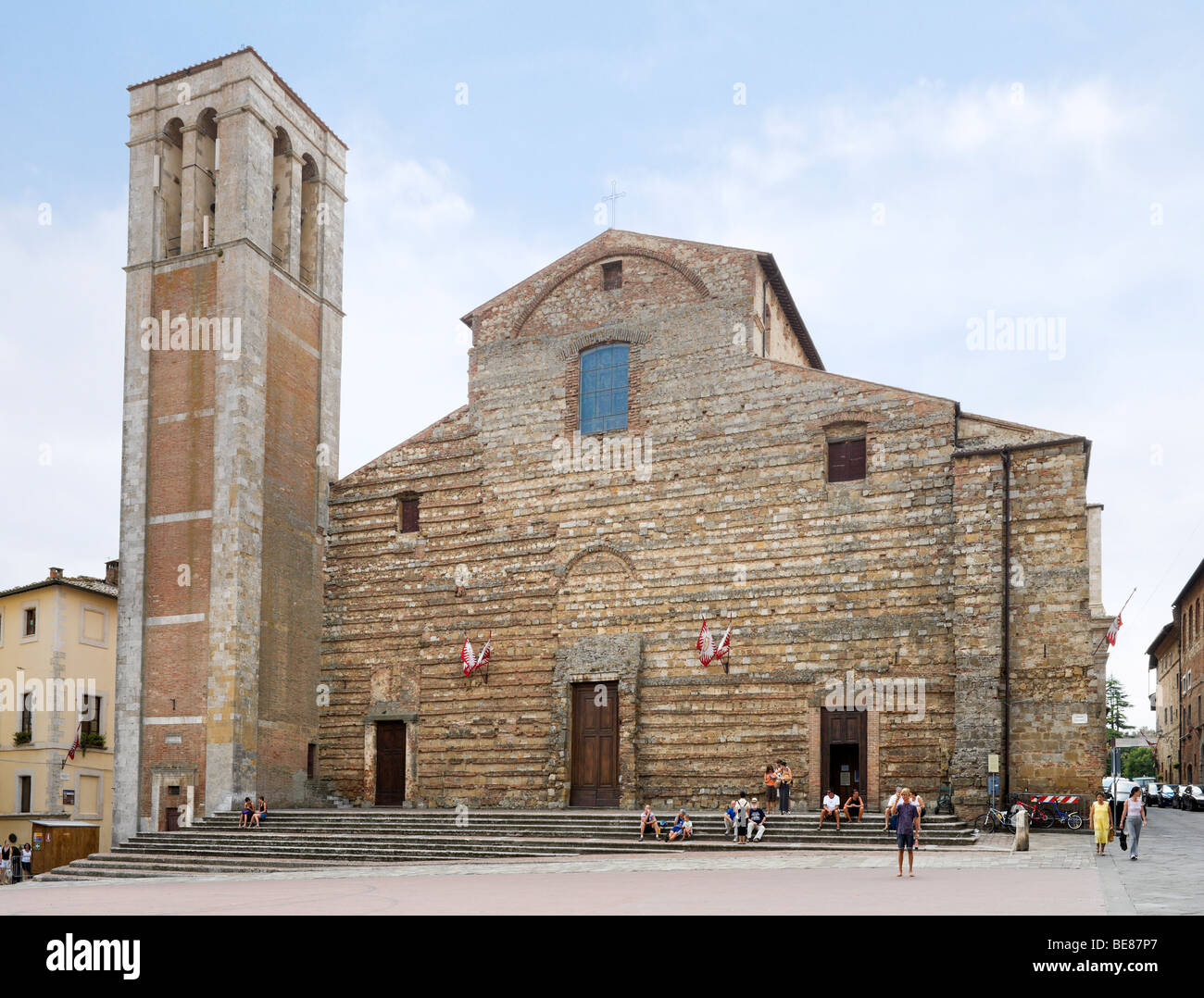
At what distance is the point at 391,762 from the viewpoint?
97.5 ft

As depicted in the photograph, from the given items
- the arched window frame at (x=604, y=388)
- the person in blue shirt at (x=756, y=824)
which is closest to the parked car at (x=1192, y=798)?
the person in blue shirt at (x=756, y=824)

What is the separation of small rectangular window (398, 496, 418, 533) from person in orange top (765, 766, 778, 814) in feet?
37.2

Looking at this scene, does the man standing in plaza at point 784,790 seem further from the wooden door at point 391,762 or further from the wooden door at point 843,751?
the wooden door at point 391,762

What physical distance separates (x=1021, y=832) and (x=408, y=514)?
17.1 meters

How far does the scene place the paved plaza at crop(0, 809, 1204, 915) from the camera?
1252cm

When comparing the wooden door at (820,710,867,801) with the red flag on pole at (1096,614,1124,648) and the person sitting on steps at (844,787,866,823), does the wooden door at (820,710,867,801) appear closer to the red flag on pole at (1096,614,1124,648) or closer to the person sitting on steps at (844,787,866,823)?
the person sitting on steps at (844,787,866,823)

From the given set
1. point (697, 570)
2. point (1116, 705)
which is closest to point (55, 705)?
point (697, 570)

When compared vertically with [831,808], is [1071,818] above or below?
below

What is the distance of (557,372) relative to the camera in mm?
29625

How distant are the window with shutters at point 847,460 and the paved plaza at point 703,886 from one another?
8.02 meters

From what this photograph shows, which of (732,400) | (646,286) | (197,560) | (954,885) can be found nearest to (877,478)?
(732,400)

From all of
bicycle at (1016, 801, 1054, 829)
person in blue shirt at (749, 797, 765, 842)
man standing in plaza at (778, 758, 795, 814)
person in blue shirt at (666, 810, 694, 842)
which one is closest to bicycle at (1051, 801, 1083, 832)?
bicycle at (1016, 801, 1054, 829)

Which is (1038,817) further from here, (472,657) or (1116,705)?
(1116,705)

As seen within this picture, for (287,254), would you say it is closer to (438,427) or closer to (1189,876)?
(438,427)
